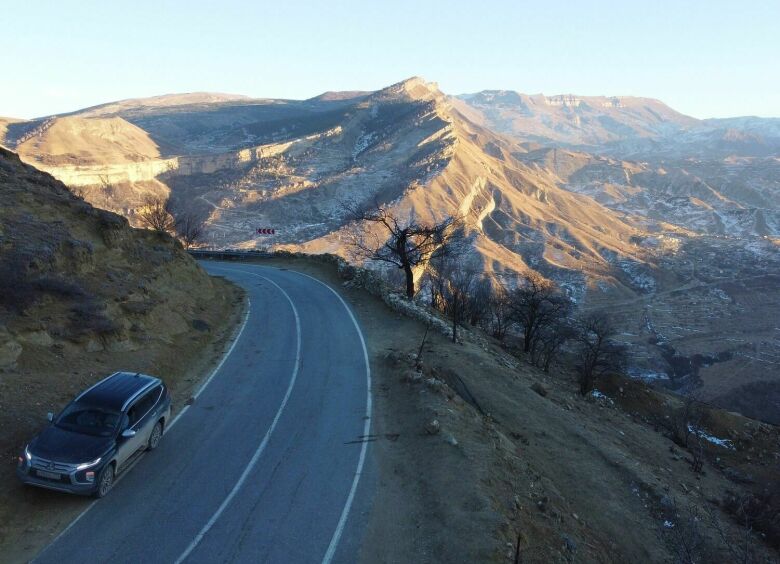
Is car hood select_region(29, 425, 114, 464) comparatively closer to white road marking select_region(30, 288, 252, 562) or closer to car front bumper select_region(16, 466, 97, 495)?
car front bumper select_region(16, 466, 97, 495)

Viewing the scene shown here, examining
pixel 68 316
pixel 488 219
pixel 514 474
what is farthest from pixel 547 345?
pixel 488 219

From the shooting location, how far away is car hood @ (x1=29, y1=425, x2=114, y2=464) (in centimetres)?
1055

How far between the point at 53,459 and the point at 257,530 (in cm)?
426

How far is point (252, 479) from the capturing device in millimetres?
12336

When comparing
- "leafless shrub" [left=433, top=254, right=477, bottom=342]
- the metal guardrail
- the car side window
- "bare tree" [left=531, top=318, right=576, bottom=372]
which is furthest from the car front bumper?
the metal guardrail

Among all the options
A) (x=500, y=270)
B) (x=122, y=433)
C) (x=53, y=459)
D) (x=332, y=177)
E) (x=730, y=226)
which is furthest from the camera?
(x=730, y=226)

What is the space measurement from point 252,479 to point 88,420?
380cm

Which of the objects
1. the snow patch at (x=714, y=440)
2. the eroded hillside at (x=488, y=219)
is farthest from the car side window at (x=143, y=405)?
the eroded hillside at (x=488, y=219)

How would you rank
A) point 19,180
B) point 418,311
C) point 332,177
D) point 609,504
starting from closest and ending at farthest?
point 609,504, point 19,180, point 418,311, point 332,177

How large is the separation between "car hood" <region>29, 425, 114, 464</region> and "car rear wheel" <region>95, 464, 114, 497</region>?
44cm

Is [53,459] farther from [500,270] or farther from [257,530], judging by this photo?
[500,270]

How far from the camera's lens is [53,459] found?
1046cm

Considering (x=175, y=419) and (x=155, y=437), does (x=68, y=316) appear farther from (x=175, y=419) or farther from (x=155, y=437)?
(x=155, y=437)

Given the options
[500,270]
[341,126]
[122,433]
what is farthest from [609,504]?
[341,126]
